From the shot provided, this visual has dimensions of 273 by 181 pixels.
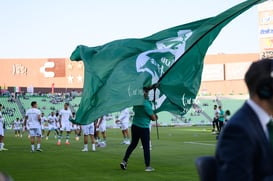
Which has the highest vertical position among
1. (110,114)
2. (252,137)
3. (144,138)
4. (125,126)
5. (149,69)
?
(149,69)

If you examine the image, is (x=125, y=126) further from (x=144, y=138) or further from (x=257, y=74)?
(x=257, y=74)

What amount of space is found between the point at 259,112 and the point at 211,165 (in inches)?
20.1

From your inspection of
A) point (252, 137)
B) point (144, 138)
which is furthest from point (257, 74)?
point (144, 138)

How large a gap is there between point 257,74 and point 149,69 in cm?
878

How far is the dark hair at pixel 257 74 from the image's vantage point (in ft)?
10.1

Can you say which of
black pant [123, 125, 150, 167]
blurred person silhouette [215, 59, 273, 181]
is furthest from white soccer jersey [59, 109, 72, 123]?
blurred person silhouette [215, 59, 273, 181]

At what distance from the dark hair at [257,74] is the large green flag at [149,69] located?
8.06 meters

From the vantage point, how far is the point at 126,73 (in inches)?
465

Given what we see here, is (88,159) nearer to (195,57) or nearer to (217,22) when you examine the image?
(195,57)

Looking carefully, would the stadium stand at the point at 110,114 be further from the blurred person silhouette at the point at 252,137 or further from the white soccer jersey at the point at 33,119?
the blurred person silhouette at the point at 252,137

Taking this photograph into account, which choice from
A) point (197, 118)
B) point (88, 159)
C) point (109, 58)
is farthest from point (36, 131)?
point (197, 118)

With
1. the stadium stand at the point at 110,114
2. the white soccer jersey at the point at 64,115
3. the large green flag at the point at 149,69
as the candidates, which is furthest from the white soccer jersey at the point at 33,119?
the stadium stand at the point at 110,114

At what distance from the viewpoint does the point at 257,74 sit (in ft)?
10.2

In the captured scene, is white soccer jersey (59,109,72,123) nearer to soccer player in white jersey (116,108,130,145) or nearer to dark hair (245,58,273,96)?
soccer player in white jersey (116,108,130,145)
